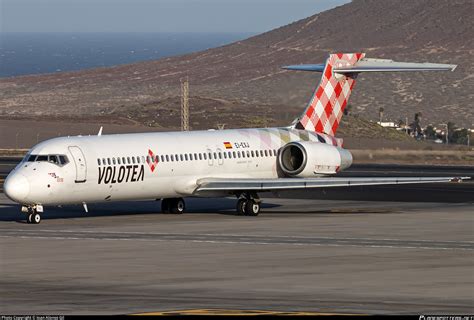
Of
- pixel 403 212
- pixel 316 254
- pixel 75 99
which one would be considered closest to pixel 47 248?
pixel 316 254

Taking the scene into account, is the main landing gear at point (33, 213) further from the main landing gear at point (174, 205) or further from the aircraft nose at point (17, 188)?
the main landing gear at point (174, 205)

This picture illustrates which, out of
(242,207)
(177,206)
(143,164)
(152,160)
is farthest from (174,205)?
(143,164)

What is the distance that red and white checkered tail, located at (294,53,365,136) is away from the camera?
48.5 metres

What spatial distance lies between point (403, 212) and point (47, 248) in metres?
15.7

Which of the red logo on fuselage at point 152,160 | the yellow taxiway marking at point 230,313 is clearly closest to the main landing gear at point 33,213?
the red logo on fuselage at point 152,160

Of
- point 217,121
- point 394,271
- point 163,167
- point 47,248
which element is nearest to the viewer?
point 394,271

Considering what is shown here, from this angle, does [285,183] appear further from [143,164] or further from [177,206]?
[143,164]

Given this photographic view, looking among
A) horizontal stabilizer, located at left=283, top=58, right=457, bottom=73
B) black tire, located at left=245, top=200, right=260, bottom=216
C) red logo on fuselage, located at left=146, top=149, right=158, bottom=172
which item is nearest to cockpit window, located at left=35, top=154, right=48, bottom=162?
red logo on fuselage, located at left=146, top=149, right=158, bottom=172

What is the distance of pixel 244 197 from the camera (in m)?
44.3

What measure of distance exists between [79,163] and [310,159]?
30.4 feet

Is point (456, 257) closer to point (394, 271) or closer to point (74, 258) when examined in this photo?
point (394, 271)

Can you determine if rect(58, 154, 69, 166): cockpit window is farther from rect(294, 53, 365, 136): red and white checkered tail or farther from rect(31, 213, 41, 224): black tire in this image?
rect(294, 53, 365, 136): red and white checkered tail

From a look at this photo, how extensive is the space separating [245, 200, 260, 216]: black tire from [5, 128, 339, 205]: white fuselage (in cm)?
158

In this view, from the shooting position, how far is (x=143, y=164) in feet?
138
